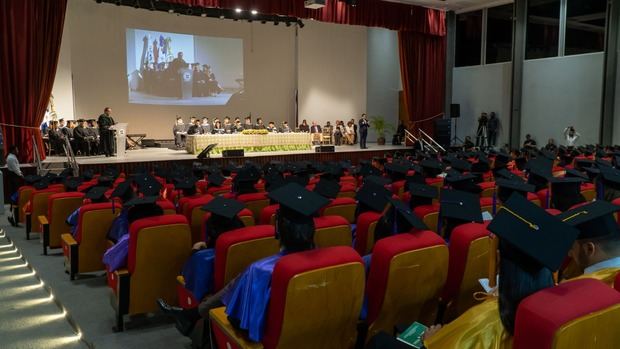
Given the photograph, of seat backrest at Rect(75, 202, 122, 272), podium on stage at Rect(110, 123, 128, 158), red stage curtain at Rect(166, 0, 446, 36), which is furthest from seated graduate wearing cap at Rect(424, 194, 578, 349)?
podium on stage at Rect(110, 123, 128, 158)

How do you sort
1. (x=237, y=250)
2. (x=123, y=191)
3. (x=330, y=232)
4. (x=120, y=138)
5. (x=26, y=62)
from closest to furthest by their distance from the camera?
(x=237, y=250)
(x=330, y=232)
(x=123, y=191)
(x=26, y=62)
(x=120, y=138)

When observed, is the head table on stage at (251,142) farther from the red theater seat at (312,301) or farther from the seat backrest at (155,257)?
the red theater seat at (312,301)

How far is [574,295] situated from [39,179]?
301 inches

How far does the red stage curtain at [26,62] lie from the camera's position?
1044cm

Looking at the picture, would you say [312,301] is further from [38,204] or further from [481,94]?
[481,94]

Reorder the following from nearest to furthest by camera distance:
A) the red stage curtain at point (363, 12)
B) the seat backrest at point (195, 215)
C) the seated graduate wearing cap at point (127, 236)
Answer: the seated graduate wearing cap at point (127, 236) → the seat backrest at point (195, 215) → the red stage curtain at point (363, 12)

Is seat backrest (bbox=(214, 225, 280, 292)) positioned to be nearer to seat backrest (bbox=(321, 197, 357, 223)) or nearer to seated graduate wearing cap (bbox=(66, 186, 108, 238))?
seat backrest (bbox=(321, 197, 357, 223))

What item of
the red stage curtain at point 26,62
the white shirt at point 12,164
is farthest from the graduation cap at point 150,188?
the red stage curtain at point 26,62

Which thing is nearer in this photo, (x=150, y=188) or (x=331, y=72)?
(x=150, y=188)

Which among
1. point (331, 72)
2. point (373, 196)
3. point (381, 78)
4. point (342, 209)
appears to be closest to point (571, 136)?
point (381, 78)

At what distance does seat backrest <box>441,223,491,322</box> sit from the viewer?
2457 millimetres

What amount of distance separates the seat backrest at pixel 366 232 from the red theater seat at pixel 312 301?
3.85 feet

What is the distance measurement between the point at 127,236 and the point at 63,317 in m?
0.87

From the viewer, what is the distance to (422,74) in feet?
56.2
